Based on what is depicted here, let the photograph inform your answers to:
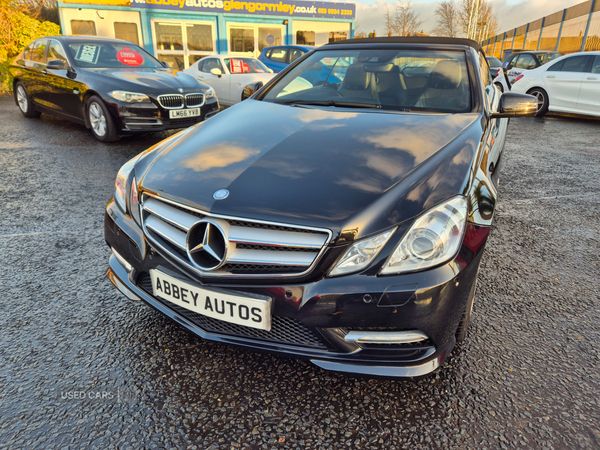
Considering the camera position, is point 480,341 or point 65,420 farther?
point 480,341

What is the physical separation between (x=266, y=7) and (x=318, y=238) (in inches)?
870

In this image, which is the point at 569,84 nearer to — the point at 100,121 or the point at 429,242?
the point at 100,121

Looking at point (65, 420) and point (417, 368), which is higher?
point (417, 368)

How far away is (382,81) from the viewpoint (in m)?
2.78

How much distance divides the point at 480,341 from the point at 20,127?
8.13m

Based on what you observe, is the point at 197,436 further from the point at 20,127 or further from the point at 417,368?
the point at 20,127

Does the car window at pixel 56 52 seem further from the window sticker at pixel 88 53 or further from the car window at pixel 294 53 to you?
the car window at pixel 294 53

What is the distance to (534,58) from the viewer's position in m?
12.8

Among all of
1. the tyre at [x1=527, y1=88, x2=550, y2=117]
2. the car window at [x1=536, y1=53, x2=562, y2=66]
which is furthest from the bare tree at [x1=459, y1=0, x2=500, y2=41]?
the tyre at [x1=527, y1=88, x2=550, y2=117]

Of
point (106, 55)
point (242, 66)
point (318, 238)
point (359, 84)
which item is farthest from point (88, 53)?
point (318, 238)

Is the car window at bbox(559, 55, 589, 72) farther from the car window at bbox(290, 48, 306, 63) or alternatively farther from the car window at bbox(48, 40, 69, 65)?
the car window at bbox(48, 40, 69, 65)

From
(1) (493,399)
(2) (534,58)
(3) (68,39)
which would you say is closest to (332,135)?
(1) (493,399)

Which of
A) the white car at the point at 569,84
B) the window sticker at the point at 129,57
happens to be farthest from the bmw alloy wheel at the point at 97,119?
the white car at the point at 569,84

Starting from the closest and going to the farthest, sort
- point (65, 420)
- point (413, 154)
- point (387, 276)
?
1. point (387, 276)
2. point (65, 420)
3. point (413, 154)
